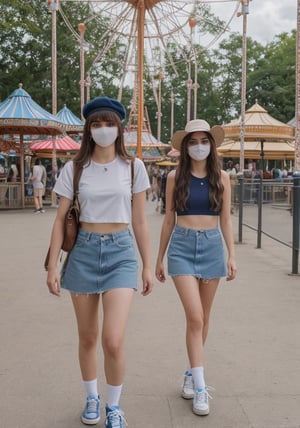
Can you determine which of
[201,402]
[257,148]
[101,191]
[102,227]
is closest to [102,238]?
[102,227]

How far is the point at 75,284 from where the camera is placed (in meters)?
3.32

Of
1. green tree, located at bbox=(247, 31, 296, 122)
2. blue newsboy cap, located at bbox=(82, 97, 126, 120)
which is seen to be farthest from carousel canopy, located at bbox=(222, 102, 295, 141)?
green tree, located at bbox=(247, 31, 296, 122)

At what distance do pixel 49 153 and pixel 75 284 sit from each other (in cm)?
3038

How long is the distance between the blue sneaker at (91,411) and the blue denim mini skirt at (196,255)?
932mm

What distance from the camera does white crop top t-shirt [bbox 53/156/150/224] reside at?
3.32 meters

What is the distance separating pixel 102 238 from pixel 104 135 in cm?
60

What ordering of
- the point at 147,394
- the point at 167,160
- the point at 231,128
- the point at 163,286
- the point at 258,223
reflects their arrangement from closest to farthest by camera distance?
the point at 147,394, the point at 163,286, the point at 258,223, the point at 231,128, the point at 167,160

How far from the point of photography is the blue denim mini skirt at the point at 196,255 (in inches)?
148

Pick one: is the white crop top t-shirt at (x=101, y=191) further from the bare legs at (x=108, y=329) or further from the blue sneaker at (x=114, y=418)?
the blue sneaker at (x=114, y=418)

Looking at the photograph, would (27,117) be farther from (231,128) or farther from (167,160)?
(167,160)

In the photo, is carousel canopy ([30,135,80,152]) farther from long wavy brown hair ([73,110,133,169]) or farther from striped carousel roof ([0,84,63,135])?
long wavy brown hair ([73,110,133,169])

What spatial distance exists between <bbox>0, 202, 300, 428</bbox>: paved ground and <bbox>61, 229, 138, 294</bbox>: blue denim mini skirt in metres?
0.84

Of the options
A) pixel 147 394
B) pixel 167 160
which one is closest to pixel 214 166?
pixel 147 394

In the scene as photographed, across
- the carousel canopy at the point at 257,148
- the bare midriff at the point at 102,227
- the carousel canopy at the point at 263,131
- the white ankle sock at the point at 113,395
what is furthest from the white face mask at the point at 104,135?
the carousel canopy at the point at 257,148
